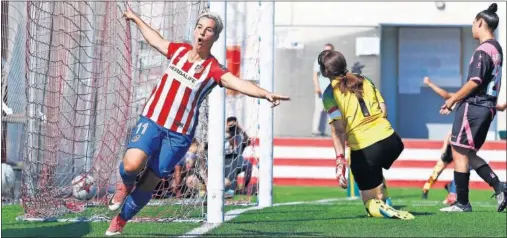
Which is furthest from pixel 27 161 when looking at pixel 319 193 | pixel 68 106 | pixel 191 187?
pixel 319 193

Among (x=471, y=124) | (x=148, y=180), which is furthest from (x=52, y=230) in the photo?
(x=471, y=124)

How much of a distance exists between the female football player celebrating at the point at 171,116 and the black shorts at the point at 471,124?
3.41 m

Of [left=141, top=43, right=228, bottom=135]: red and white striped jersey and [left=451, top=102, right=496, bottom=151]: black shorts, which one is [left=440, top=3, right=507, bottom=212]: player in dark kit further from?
[left=141, top=43, right=228, bottom=135]: red and white striped jersey

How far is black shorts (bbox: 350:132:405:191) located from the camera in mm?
10828

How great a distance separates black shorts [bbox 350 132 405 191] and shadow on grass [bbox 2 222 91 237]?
2586 mm

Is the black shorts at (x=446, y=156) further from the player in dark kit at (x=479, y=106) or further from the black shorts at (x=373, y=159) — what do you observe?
the black shorts at (x=373, y=159)

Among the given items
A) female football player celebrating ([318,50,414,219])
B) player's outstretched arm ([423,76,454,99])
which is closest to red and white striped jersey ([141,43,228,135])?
female football player celebrating ([318,50,414,219])

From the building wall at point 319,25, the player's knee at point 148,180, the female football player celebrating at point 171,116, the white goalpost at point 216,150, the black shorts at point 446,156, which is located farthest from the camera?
the building wall at point 319,25

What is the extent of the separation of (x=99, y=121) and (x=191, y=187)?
3.90 feet

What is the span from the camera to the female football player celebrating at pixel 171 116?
8.90 m

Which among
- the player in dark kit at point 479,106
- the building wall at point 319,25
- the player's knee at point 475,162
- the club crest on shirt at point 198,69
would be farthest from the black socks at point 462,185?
the building wall at point 319,25

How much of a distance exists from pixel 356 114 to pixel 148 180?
2.55m

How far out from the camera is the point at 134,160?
880 centimetres

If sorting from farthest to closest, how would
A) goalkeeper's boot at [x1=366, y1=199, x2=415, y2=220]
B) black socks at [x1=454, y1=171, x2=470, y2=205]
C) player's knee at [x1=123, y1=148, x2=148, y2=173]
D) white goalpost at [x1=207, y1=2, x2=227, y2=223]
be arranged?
black socks at [x1=454, y1=171, x2=470, y2=205] < goalkeeper's boot at [x1=366, y1=199, x2=415, y2=220] < white goalpost at [x1=207, y1=2, x2=227, y2=223] < player's knee at [x1=123, y1=148, x2=148, y2=173]
